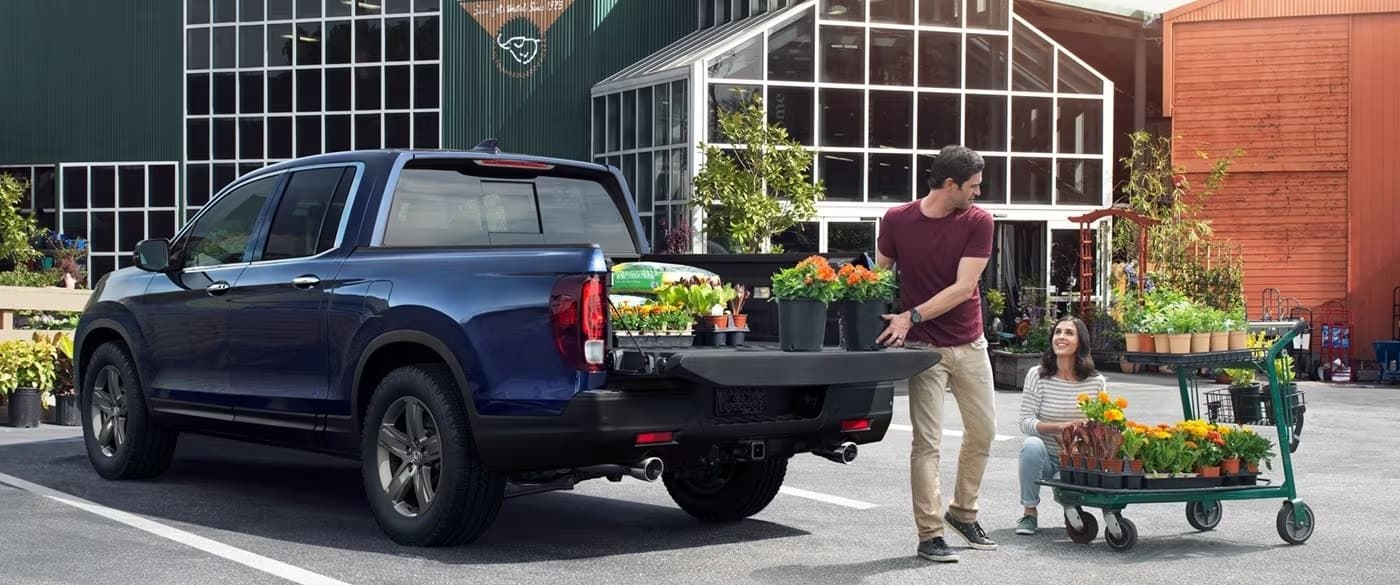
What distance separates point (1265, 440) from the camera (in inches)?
325

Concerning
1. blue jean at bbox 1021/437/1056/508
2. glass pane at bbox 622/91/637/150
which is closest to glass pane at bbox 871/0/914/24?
glass pane at bbox 622/91/637/150

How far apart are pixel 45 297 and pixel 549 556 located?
30.7 feet

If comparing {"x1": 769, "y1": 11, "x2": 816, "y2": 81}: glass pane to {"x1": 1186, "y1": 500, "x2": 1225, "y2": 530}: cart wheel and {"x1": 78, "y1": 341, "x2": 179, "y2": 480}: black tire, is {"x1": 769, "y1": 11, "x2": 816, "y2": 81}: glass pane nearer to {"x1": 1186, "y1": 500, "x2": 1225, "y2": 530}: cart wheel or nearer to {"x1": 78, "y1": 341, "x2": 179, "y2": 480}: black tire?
{"x1": 78, "y1": 341, "x2": 179, "y2": 480}: black tire

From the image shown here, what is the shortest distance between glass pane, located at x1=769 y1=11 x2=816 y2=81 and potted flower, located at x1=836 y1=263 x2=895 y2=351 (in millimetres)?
19608

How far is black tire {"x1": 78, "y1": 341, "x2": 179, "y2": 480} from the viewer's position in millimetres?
9906

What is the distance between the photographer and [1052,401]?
28.6ft

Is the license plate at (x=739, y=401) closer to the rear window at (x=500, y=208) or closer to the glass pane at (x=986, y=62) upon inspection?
the rear window at (x=500, y=208)

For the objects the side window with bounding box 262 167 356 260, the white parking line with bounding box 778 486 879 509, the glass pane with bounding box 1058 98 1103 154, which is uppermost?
the glass pane with bounding box 1058 98 1103 154

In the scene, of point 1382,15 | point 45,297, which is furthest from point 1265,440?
point 1382,15

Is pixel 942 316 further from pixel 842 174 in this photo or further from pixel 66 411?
pixel 842 174

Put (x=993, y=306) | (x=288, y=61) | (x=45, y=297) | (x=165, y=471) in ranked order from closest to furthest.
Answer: (x=165, y=471), (x=45, y=297), (x=993, y=306), (x=288, y=61)

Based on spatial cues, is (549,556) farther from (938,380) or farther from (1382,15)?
(1382,15)

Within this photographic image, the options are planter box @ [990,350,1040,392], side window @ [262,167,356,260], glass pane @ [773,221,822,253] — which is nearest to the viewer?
side window @ [262,167,356,260]

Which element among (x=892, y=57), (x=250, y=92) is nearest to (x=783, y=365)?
(x=892, y=57)
